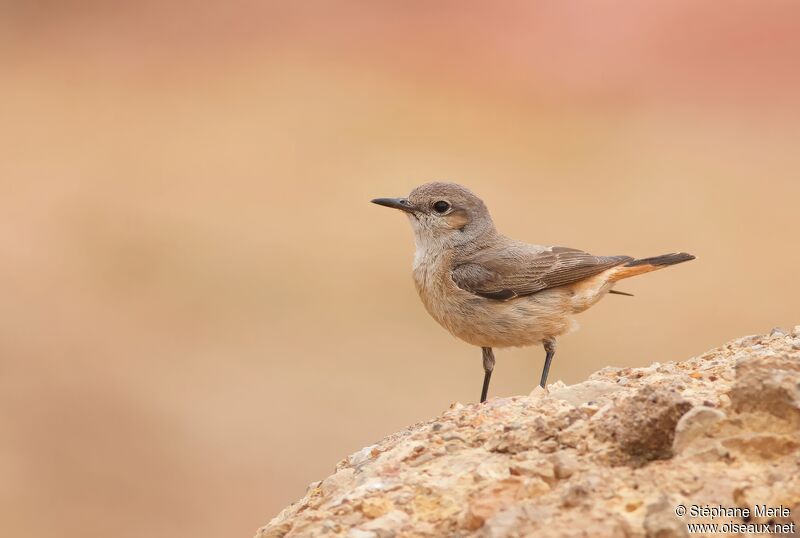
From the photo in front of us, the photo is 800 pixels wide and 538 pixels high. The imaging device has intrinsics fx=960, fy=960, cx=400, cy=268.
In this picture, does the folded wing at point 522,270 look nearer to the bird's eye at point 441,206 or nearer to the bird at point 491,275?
the bird at point 491,275

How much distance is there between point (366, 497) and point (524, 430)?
648 mm

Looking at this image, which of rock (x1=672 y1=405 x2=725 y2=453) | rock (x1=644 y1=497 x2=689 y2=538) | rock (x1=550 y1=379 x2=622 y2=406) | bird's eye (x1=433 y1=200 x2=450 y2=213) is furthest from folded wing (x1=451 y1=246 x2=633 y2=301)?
rock (x1=644 y1=497 x2=689 y2=538)

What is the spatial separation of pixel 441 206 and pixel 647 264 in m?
1.45

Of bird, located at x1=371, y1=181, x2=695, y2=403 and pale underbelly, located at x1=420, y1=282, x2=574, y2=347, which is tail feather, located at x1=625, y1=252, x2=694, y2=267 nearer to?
bird, located at x1=371, y1=181, x2=695, y2=403

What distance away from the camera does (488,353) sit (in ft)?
21.0

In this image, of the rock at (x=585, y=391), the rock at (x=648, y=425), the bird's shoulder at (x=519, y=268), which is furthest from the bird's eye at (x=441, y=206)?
the rock at (x=648, y=425)

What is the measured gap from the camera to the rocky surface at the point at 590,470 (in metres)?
2.90

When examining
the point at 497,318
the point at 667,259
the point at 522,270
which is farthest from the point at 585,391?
the point at 667,259

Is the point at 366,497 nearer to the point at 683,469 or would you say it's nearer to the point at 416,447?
the point at 416,447

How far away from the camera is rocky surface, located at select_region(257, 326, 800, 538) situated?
290cm

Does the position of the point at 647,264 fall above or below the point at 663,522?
above

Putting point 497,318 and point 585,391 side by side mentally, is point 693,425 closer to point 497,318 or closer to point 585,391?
point 585,391

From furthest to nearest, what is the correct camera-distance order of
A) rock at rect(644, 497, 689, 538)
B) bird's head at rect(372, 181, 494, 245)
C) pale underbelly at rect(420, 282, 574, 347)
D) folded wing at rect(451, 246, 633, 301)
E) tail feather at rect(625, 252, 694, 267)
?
bird's head at rect(372, 181, 494, 245) → tail feather at rect(625, 252, 694, 267) → folded wing at rect(451, 246, 633, 301) → pale underbelly at rect(420, 282, 574, 347) → rock at rect(644, 497, 689, 538)

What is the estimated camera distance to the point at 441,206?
670 centimetres
